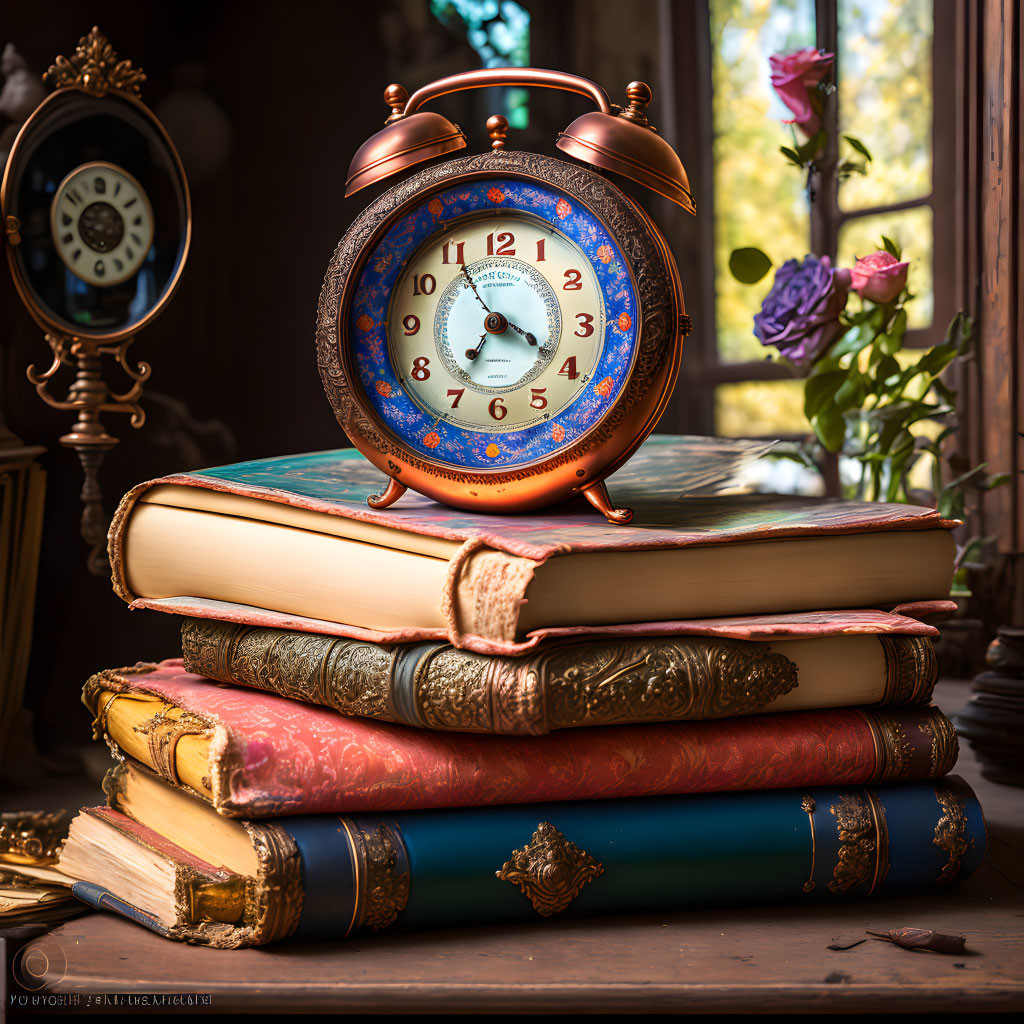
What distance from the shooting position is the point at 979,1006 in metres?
0.76

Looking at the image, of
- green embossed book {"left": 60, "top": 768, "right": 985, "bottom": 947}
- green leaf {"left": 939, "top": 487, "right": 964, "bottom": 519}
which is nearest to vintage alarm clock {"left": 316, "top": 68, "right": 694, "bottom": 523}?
green embossed book {"left": 60, "top": 768, "right": 985, "bottom": 947}

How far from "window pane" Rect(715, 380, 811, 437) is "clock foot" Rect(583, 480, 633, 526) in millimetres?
1623

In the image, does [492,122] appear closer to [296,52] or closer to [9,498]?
[9,498]

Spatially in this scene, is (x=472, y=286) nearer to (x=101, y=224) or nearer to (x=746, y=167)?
(x=101, y=224)

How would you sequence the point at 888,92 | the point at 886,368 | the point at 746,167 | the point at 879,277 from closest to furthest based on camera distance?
the point at 879,277
the point at 886,368
the point at 888,92
the point at 746,167

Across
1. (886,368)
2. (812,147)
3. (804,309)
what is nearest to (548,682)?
(804,309)

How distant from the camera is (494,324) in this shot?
3.26ft

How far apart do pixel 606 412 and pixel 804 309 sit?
660 mm

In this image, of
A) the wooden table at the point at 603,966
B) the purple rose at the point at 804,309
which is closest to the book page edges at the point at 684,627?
the wooden table at the point at 603,966

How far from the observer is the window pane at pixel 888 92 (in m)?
2.19

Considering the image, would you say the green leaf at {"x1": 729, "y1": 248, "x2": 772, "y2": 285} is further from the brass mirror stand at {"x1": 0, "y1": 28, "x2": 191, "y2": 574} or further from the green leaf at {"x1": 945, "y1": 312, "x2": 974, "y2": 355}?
the brass mirror stand at {"x1": 0, "y1": 28, "x2": 191, "y2": 574}

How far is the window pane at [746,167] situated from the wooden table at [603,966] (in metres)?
1.81

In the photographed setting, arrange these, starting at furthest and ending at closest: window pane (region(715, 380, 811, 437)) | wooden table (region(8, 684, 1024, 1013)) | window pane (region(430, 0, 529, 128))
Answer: window pane (region(715, 380, 811, 437)) → window pane (region(430, 0, 529, 128)) → wooden table (region(8, 684, 1024, 1013))

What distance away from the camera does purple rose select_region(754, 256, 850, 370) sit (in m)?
1.51
